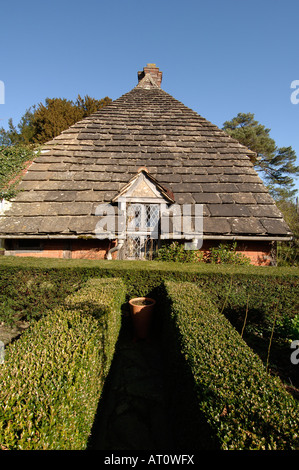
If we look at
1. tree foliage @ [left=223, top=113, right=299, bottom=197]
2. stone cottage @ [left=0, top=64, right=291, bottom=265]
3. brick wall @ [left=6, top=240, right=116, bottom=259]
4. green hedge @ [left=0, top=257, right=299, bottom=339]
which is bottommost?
green hedge @ [left=0, top=257, right=299, bottom=339]

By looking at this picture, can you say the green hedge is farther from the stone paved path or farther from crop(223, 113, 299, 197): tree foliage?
crop(223, 113, 299, 197): tree foliage

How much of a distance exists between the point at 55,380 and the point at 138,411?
188 centimetres

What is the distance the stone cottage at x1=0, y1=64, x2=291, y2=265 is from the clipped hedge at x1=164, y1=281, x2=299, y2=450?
385cm

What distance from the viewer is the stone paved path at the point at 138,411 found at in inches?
101

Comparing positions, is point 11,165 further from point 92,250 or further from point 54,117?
point 54,117

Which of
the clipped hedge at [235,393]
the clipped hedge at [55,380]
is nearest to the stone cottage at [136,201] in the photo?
the clipped hedge at [55,380]

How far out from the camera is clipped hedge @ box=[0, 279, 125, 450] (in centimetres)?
152

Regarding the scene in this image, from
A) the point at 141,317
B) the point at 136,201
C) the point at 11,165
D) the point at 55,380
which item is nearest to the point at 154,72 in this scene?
the point at 11,165

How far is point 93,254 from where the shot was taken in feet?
21.4

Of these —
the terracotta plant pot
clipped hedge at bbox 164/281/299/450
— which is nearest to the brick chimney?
the terracotta plant pot

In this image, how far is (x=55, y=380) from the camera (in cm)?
189

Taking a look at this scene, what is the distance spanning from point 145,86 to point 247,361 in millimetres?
13164
